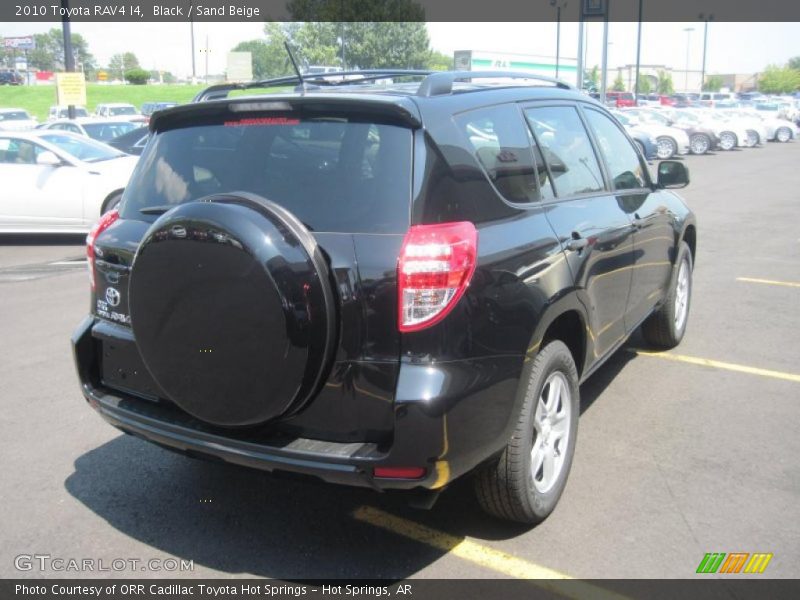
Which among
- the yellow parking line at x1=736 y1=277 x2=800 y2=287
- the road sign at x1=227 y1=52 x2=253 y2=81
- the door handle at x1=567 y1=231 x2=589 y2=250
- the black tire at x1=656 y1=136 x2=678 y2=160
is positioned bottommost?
the yellow parking line at x1=736 y1=277 x2=800 y2=287

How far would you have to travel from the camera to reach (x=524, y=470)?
326 centimetres

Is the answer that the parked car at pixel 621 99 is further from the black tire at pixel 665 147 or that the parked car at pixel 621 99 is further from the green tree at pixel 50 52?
the green tree at pixel 50 52

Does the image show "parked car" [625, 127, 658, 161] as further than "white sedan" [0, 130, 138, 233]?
Yes

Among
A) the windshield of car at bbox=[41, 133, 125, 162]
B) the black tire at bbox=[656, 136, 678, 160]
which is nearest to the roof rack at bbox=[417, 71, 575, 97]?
the windshield of car at bbox=[41, 133, 125, 162]

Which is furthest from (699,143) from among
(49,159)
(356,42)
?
(356,42)

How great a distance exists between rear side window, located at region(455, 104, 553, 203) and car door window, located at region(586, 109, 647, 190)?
3.51ft

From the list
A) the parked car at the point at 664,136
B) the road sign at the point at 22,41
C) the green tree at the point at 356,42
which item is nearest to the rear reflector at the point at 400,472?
the parked car at the point at 664,136

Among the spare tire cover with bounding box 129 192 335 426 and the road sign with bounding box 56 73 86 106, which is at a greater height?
the road sign with bounding box 56 73 86 106

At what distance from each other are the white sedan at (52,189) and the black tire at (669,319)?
8.17m

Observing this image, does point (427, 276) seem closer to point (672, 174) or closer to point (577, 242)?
point (577, 242)

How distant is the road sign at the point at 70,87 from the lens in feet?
67.9

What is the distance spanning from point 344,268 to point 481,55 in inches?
2203

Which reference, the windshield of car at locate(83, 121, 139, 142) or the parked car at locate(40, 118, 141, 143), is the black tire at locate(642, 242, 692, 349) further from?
the windshield of car at locate(83, 121, 139, 142)

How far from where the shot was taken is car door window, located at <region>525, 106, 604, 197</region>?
12.8 ft
